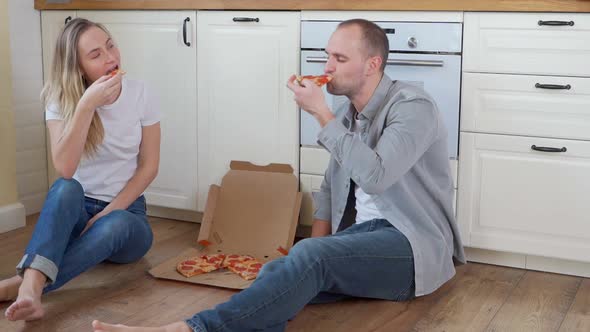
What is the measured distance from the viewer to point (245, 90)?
10.2ft

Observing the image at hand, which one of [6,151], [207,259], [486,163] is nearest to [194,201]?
[207,259]

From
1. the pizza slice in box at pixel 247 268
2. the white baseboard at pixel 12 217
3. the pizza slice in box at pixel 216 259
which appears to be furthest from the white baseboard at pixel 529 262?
the white baseboard at pixel 12 217

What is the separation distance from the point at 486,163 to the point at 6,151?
1887mm

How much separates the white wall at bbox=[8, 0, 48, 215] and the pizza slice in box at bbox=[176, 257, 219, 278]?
1122 mm

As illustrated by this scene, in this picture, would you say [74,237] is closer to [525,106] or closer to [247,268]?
[247,268]

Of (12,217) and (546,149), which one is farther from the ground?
(546,149)

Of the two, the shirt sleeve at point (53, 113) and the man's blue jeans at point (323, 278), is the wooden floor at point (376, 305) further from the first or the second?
the shirt sleeve at point (53, 113)

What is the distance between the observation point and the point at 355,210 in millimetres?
2512

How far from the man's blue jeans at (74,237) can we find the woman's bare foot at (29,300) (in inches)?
0.9

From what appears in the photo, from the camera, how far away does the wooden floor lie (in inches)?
88.0

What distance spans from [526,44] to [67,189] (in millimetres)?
1511

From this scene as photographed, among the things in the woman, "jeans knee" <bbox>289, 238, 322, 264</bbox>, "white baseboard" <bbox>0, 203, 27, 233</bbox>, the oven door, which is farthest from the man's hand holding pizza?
"white baseboard" <bbox>0, 203, 27, 233</bbox>

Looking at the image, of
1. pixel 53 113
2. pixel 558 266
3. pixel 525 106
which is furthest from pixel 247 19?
pixel 558 266

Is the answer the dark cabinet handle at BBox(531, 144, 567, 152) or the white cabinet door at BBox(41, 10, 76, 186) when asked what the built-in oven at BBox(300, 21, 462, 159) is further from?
the white cabinet door at BBox(41, 10, 76, 186)
